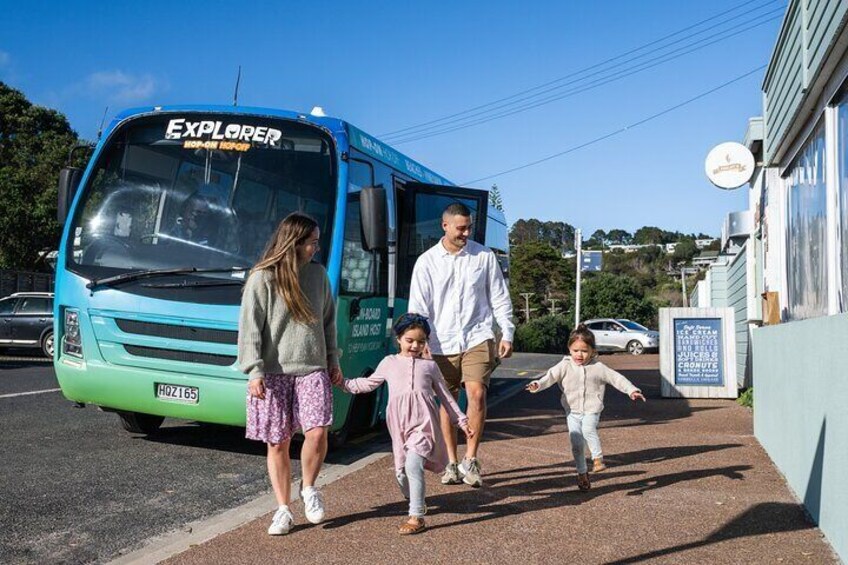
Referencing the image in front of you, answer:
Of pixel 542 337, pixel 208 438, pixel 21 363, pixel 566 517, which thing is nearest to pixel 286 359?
pixel 566 517

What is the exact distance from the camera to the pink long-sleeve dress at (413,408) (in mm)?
5594

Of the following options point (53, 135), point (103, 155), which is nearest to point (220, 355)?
point (103, 155)

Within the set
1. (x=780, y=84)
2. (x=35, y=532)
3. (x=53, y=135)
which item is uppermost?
(x=53, y=135)

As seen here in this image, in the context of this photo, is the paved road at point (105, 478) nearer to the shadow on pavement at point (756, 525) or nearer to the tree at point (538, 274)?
the shadow on pavement at point (756, 525)

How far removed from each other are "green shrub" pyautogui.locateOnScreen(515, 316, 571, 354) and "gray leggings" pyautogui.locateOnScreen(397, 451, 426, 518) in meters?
36.2

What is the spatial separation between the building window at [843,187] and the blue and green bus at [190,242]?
3506mm

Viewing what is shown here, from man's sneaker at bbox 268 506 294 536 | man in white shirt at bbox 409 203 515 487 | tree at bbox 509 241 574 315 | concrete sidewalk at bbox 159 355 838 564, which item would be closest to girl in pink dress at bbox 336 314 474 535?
concrete sidewalk at bbox 159 355 838 564

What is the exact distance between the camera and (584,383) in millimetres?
7043

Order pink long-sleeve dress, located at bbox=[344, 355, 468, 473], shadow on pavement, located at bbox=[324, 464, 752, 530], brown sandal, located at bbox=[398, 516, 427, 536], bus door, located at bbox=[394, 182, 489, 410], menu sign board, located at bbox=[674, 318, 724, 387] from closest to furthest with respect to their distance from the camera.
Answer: brown sandal, located at bbox=[398, 516, 427, 536], pink long-sleeve dress, located at bbox=[344, 355, 468, 473], shadow on pavement, located at bbox=[324, 464, 752, 530], bus door, located at bbox=[394, 182, 489, 410], menu sign board, located at bbox=[674, 318, 724, 387]

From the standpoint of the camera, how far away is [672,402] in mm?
14703

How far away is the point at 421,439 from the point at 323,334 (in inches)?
33.1

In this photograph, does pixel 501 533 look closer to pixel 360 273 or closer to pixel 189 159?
pixel 360 273

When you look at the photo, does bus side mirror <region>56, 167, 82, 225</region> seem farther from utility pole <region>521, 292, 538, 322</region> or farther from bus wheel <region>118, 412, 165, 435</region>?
utility pole <region>521, 292, 538, 322</region>

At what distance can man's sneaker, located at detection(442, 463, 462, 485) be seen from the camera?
686cm
